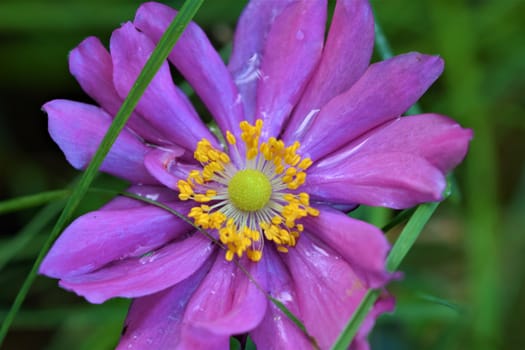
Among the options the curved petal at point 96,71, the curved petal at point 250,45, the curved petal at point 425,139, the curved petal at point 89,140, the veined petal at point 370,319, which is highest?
the curved petal at point 425,139

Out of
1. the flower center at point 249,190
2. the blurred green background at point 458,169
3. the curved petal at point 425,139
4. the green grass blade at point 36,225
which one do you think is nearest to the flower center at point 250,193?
the flower center at point 249,190

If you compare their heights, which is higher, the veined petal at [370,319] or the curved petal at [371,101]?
the curved petal at [371,101]

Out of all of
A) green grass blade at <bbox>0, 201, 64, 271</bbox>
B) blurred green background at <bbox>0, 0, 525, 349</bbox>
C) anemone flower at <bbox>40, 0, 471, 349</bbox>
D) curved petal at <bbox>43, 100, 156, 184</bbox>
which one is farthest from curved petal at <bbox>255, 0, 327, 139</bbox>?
blurred green background at <bbox>0, 0, 525, 349</bbox>

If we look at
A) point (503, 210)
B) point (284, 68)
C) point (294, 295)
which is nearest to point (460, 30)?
point (503, 210)

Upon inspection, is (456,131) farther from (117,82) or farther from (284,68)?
(117,82)

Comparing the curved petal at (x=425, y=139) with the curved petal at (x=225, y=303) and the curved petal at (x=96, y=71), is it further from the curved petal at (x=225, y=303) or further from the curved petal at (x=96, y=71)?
the curved petal at (x=96, y=71)

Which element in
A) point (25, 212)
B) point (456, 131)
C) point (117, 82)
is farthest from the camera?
point (25, 212)

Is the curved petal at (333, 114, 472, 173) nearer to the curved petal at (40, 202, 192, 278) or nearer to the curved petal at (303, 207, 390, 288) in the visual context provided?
the curved petal at (303, 207, 390, 288)

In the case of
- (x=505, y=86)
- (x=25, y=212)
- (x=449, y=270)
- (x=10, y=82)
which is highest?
(x=505, y=86)
